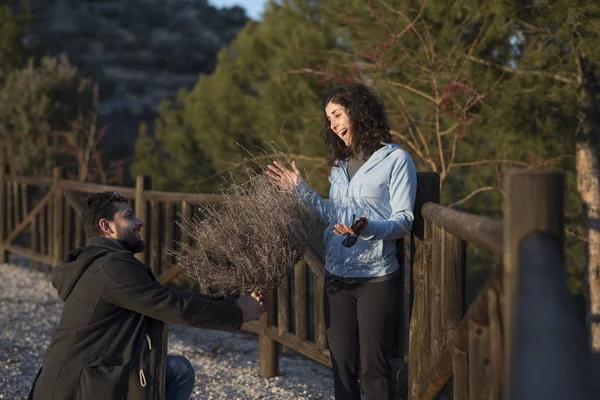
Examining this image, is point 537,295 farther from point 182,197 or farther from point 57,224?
point 57,224

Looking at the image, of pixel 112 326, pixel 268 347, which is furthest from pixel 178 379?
pixel 268 347

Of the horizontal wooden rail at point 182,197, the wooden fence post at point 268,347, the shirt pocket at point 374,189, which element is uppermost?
the shirt pocket at point 374,189

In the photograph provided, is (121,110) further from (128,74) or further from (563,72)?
(563,72)

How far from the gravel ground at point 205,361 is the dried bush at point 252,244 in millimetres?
2117

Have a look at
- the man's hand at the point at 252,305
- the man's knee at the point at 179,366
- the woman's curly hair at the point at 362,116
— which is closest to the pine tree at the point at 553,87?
the woman's curly hair at the point at 362,116

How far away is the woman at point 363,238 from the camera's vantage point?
10.3ft

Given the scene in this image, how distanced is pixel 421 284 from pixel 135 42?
4020 cm

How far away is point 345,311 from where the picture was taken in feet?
10.5

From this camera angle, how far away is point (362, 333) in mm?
3160

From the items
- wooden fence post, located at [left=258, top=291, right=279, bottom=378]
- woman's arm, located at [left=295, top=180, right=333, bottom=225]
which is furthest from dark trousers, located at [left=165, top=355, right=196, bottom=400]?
wooden fence post, located at [left=258, top=291, right=279, bottom=378]

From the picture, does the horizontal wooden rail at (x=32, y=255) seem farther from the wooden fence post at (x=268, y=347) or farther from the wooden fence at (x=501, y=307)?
the wooden fence at (x=501, y=307)

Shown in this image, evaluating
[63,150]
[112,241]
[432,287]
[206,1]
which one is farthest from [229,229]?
[206,1]

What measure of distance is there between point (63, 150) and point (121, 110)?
19596mm

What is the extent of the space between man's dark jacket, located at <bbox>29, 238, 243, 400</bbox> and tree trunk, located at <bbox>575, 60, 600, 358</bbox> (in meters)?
5.72
